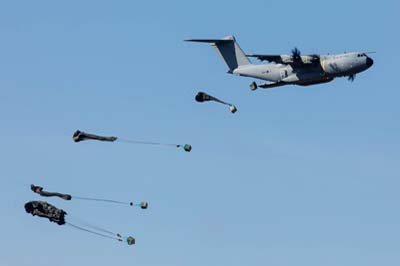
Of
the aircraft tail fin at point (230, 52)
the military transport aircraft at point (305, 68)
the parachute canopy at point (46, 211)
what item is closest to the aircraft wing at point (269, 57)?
the military transport aircraft at point (305, 68)

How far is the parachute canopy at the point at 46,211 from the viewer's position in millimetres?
115750

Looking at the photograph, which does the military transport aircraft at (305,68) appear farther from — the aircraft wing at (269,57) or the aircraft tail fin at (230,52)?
the aircraft tail fin at (230,52)

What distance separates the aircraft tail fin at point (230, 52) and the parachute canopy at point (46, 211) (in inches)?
1588

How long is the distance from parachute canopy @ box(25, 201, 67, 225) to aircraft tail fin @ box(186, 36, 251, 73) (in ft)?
132

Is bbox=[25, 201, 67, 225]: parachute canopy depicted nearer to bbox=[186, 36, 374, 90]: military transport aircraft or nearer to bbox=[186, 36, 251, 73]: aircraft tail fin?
bbox=[186, 36, 374, 90]: military transport aircraft

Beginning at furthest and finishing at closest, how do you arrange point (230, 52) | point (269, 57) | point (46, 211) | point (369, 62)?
1. point (230, 52)
2. point (269, 57)
3. point (369, 62)
4. point (46, 211)

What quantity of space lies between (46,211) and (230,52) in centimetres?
4492

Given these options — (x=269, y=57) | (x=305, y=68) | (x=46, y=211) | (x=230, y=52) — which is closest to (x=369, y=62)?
(x=305, y=68)

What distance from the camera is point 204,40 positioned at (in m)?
148

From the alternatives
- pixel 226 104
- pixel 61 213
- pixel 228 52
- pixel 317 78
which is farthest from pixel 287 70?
pixel 61 213

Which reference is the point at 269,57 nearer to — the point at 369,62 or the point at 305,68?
the point at 305,68

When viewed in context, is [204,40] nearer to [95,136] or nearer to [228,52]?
[228,52]

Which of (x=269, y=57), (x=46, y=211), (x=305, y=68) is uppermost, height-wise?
(x=269, y=57)

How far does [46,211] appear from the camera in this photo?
117m
